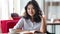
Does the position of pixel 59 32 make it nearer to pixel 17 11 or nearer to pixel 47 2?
pixel 47 2

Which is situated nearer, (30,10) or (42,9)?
(30,10)

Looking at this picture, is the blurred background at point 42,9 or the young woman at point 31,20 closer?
the young woman at point 31,20

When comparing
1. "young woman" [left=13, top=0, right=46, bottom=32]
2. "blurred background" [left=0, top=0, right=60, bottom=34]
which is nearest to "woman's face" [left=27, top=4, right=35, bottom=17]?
"young woman" [left=13, top=0, right=46, bottom=32]

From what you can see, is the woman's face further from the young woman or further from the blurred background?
the blurred background

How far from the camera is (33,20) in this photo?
2582mm

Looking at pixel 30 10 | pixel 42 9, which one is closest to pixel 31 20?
pixel 30 10

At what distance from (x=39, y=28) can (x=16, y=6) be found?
141 inches

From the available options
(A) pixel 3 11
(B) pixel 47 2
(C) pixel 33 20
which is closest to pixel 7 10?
(A) pixel 3 11

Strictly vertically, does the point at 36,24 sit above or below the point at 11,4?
below

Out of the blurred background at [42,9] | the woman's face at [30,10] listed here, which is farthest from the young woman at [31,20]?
the blurred background at [42,9]

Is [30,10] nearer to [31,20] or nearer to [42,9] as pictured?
[31,20]

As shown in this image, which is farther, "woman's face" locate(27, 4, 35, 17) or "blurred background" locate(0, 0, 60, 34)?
"blurred background" locate(0, 0, 60, 34)

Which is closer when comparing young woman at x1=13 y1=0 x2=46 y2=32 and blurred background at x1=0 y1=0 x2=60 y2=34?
young woman at x1=13 y1=0 x2=46 y2=32

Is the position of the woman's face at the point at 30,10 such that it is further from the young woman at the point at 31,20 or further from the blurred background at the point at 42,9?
the blurred background at the point at 42,9
